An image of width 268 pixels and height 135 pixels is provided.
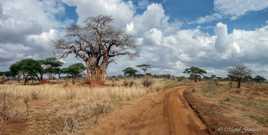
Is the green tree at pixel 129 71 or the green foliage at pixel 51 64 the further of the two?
the green tree at pixel 129 71

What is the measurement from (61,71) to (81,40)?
3939cm

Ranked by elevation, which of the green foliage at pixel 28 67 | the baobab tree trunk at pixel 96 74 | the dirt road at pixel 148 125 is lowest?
the dirt road at pixel 148 125

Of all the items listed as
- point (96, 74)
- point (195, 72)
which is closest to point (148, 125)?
point (96, 74)

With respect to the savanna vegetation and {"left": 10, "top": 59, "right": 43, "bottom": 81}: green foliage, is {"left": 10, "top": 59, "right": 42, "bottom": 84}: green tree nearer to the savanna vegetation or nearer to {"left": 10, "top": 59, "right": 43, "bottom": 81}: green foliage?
{"left": 10, "top": 59, "right": 43, "bottom": 81}: green foliage

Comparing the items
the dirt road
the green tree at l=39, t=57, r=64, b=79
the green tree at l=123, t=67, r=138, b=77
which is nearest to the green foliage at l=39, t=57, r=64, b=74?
the green tree at l=39, t=57, r=64, b=79

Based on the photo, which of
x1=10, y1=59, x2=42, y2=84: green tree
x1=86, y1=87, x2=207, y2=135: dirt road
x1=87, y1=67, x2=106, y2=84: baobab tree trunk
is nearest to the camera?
x1=86, y1=87, x2=207, y2=135: dirt road

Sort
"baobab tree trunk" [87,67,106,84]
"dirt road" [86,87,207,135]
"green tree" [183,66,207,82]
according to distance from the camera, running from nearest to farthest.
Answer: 1. "dirt road" [86,87,207,135]
2. "baobab tree trunk" [87,67,106,84]
3. "green tree" [183,66,207,82]

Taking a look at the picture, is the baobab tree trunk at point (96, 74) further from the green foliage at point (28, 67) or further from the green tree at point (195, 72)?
the green tree at point (195, 72)

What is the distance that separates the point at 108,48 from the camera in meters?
36.0

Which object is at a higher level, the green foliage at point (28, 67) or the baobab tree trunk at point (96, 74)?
the green foliage at point (28, 67)

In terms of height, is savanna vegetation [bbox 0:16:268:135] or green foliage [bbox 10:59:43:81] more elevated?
green foliage [bbox 10:59:43:81]

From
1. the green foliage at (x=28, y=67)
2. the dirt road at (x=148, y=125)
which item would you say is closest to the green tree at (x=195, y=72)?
the green foliage at (x=28, y=67)

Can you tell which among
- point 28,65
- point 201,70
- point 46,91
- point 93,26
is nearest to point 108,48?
point 93,26

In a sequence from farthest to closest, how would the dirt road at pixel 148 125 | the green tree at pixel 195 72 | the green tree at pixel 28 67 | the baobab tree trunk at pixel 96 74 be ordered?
the green tree at pixel 195 72, the green tree at pixel 28 67, the baobab tree trunk at pixel 96 74, the dirt road at pixel 148 125
